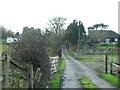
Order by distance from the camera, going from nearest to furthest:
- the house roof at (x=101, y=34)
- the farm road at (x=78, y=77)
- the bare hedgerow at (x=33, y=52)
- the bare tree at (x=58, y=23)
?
the bare hedgerow at (x=33, y=52) → the farm road at (x=78, y=77) → the bare tree at (x=58, y=23) → the house roof at (x=101, y=34)

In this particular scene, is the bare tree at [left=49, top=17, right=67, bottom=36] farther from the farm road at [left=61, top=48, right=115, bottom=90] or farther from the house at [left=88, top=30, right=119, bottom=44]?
the farm road at [left=61, top=48, right=115, bottom=90]

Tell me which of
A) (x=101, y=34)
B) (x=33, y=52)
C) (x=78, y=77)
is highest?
(x=101, y=34)

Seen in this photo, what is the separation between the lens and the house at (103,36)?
264 ft

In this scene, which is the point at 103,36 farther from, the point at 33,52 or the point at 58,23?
the point at 33,52

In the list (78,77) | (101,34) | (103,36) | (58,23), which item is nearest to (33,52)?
(78,77)

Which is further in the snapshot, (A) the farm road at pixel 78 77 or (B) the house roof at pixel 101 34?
(B) the house roof at pixel 101 34

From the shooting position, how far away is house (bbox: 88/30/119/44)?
80.5 m

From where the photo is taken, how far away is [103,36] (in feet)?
273

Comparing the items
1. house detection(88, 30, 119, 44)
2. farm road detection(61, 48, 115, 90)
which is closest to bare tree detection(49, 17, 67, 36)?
house detection(88, 30, 119, 44)

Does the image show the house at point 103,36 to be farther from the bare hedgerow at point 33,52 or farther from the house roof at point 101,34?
the bare hedgerow at point 33,52

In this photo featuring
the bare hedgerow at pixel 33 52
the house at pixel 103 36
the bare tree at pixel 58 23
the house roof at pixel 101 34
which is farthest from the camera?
the house roof at pixel 101 34

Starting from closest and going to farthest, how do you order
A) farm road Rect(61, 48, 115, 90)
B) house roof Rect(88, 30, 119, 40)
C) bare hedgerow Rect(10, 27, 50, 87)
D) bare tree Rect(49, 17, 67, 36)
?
bare hedgerow Rect(10, 27, 50, 87) < farm road Rect(61, 48, 115, 90) < bare tree Rect(49, 17, 67, 36) < house roof Rect(88, 30, 119, 40)

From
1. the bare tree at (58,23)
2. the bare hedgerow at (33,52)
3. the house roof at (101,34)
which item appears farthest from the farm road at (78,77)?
the house roof at (101,34)

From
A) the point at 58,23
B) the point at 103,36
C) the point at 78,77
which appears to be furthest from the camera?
the point at 103,36
